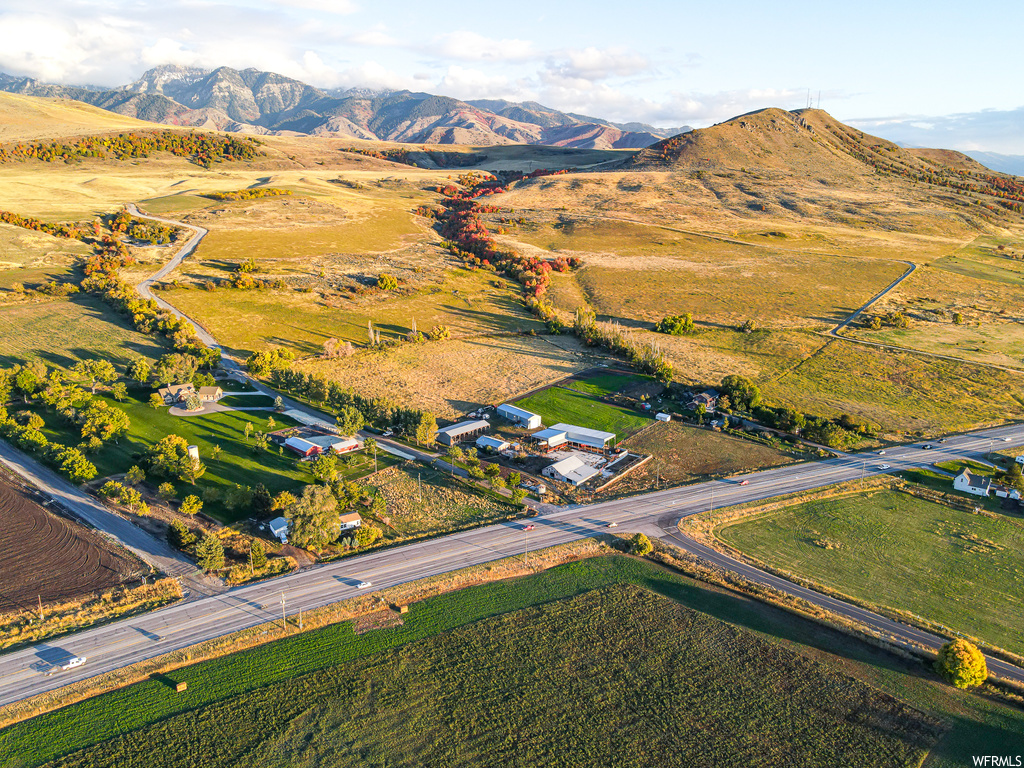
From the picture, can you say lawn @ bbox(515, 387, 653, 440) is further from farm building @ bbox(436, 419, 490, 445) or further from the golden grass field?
farm building @ bbox(436, 419, 490, 445)

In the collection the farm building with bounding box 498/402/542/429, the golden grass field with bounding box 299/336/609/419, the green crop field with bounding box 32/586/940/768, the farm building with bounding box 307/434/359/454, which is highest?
the golden grass field with bounding box 299/336/609/419

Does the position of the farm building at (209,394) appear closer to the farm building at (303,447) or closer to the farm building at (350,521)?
the farm building at (303,447)

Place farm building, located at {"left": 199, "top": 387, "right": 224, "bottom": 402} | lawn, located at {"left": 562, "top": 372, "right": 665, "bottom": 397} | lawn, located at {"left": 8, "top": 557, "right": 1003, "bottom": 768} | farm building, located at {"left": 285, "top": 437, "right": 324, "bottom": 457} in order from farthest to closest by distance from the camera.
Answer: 1. lawn, located at {"left": 562, "top": 372, "right": 665, "bottom": 397}
2. farm building, located at {"left": 199, "top": 387, "right": 224, "bottom": 402}
3. farm building, located at {"left": 285, "top": 437, "right": 324, "bottom": 457}
4. lawn, located at {"left": 8, "top": 557, "right": 1003, "bottom": 768}

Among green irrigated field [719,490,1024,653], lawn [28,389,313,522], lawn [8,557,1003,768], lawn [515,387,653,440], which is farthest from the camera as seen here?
lawn [515,387,653,440]

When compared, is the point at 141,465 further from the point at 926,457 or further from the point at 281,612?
the point at 926,457

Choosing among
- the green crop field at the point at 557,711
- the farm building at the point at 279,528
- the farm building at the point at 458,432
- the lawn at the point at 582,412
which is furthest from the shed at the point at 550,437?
the farm building at the point at 279,528

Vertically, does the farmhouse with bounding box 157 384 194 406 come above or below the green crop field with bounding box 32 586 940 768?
above

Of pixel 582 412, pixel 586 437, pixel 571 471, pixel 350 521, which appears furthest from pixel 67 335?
pixel 571 471

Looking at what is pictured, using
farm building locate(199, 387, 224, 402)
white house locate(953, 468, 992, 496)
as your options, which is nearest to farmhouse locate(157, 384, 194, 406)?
farm building locate(199, 387, 224, 402)
